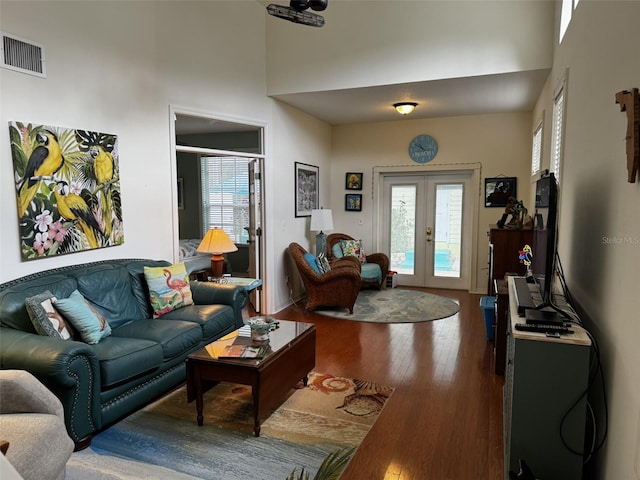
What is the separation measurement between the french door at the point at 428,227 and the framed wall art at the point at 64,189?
4532mm

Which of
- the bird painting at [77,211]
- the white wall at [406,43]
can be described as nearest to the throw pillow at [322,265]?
the white wall at [406,43]

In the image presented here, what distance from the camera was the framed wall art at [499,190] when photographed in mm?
6274

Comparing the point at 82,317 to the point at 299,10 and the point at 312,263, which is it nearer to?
the point at 299,10

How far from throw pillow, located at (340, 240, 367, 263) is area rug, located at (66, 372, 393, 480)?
3.44 meters

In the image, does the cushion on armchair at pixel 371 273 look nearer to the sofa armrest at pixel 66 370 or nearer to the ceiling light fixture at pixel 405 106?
the ceiling light fixture at pixel 405 106

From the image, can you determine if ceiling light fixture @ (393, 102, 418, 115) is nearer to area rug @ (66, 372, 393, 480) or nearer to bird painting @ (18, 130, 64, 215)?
area rug @ (66, 372, 393, 480)

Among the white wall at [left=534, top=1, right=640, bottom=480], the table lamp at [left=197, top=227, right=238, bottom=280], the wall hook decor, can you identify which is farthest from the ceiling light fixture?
the wall hook decor

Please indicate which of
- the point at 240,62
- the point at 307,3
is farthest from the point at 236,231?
the point at 307,3

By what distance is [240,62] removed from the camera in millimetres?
4867

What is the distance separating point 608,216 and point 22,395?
9.17ft

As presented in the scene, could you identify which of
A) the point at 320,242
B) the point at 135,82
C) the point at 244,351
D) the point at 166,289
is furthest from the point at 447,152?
the point at 244,351

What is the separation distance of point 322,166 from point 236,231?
192cm

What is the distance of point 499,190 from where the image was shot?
6340 millimetres

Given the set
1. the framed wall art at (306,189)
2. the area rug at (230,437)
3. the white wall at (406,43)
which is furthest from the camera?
the framed wall art at (306,189)
